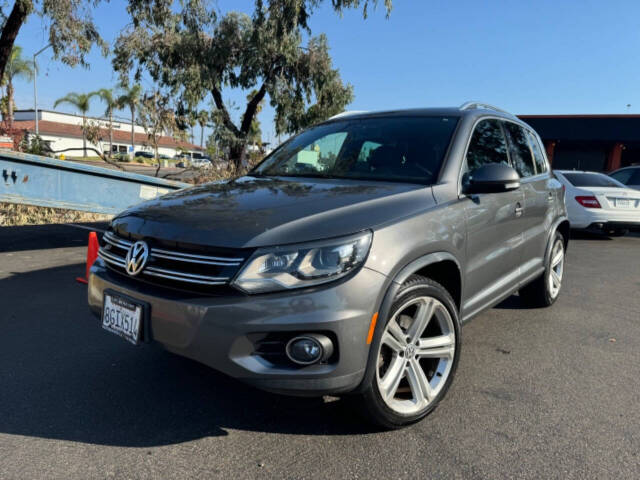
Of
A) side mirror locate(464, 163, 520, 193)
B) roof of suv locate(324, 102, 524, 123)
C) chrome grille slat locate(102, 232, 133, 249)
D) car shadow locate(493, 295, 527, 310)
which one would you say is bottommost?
car shadow locate(493, 295, 527, 310)

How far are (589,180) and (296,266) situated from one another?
981cm

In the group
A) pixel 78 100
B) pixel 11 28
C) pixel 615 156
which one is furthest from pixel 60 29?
pixel 78 100

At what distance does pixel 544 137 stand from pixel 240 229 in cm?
3201

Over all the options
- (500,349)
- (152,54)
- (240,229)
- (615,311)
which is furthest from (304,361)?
(152,54)

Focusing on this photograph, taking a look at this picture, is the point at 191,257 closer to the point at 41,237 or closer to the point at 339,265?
the point at 339,265

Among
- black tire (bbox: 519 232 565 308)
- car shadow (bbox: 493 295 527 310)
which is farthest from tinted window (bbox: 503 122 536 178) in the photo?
car shadow (bbox: 493 295 527 310)

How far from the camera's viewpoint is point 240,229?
2.36m

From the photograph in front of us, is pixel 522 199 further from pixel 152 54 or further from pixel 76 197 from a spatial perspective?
pixel 152 54

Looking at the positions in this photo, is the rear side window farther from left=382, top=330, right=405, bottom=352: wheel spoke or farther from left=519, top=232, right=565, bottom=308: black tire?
left=382, top=330, right=405, bottom=352: wheel spoke

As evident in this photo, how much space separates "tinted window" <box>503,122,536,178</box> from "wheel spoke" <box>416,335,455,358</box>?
1.83 m

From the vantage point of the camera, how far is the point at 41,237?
820 cm

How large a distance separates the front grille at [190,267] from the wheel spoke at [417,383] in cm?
111

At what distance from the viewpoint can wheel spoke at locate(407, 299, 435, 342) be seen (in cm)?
271

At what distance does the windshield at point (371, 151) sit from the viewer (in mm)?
3258
